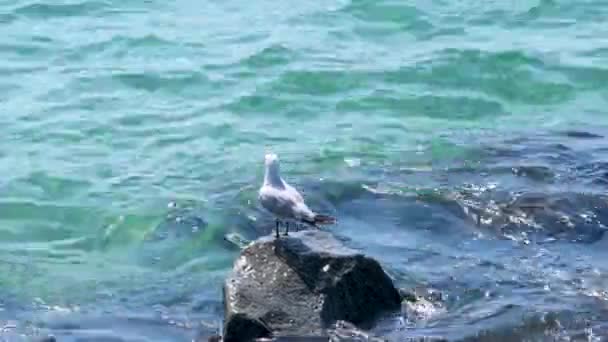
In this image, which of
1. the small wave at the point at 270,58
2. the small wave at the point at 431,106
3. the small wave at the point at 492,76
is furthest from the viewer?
the small wave at the point at 270,58

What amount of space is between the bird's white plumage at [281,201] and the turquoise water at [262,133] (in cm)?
95

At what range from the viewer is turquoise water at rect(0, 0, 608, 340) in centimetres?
1034

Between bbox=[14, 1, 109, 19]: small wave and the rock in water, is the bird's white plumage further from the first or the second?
bbox=[14, 1, 109, 19]: small wave

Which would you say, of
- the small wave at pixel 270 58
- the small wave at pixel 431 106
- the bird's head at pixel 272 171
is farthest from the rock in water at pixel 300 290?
the small wave at pixel 270 58

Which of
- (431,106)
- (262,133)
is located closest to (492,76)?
(431,106)

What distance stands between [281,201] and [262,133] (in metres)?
5.46

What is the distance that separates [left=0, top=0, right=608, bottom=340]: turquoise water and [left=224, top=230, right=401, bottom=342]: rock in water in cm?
55

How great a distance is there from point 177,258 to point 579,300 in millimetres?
3454

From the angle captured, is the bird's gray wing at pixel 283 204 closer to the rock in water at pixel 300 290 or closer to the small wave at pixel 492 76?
the rock in water at pixel 300 290

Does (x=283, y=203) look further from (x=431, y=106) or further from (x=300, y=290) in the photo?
(x=431, y=106)

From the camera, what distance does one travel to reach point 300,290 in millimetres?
8547

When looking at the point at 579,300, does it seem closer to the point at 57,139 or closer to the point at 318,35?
the point at 57,139

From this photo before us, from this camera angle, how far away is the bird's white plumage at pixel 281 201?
28.5 feet

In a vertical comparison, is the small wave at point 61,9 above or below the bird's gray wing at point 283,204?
below
